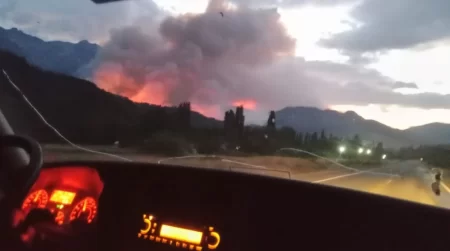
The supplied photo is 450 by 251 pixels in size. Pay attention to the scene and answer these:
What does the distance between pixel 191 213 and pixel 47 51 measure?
131cm

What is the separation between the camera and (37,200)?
2.66m

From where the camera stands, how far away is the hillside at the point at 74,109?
304cm

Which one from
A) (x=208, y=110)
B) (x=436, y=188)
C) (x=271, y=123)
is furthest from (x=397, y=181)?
(x=208, y=110)

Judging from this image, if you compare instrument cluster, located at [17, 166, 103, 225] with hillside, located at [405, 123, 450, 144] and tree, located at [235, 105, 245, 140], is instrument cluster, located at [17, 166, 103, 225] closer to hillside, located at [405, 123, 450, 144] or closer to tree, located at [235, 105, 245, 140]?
tree, located at [235, 105, 245, 140]

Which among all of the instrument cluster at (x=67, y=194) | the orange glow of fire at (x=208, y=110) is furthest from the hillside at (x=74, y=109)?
the instrument cluster at (x=67, y=194)

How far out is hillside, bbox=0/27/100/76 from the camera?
10.3 feet

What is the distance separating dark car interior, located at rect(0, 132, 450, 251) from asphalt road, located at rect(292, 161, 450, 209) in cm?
9

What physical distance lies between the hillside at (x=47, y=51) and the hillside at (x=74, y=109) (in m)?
0.07

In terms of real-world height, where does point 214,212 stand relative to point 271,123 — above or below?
below

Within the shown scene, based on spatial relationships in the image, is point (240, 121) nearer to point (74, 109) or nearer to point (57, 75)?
point (74, 109)

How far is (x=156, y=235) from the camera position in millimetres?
2346

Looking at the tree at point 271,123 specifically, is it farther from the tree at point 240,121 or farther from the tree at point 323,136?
the tree at point 323,136

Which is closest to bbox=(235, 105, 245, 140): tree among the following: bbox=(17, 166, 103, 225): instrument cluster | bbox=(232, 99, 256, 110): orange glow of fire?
bbox=(232, 99, 256, 110): orange glow of fire

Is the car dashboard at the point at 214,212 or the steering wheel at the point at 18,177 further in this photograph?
the car dashboard at the point at 214,212
